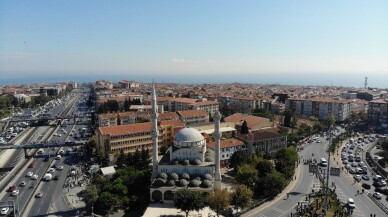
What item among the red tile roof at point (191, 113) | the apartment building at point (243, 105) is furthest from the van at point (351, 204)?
the apartment building at point (243, 105)

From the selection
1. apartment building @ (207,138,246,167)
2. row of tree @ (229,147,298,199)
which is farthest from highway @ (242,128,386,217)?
apartment building @ (207,138,246,167)

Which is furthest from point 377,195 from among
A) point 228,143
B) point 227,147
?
point 228,143

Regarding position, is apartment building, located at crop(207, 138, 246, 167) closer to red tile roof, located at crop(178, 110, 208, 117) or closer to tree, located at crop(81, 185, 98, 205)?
tree, located at crop(81, 185, 98, 205)

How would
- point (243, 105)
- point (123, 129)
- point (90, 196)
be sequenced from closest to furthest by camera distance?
point (90, 196)
point (123, 129)
point (243, 105)

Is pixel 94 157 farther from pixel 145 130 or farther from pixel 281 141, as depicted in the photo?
pixel 281 141

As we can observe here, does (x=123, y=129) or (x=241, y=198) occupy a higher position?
(x=123, y=129)

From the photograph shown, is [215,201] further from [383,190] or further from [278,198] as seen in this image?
[383,190]
